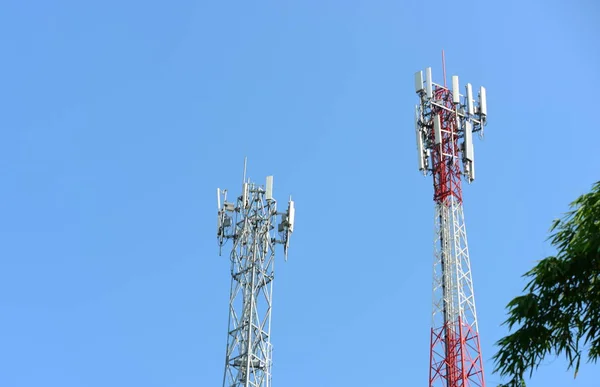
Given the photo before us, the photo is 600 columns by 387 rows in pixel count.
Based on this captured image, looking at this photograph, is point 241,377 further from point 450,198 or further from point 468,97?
point 468,97

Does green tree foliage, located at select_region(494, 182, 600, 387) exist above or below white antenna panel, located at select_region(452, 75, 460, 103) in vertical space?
below

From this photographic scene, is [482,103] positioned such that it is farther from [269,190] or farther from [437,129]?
[269,190]

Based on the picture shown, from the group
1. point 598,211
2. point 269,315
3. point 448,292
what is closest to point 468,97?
point 448,292

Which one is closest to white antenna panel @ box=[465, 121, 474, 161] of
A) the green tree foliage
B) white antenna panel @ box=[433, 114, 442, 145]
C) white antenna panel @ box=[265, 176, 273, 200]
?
white antenna panel @ box=[433, 114, 442, 145]

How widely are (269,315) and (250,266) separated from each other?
9.28 ft

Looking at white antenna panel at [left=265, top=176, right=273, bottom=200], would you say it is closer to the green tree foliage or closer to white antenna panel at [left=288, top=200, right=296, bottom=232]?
white antenna panel at [left=288, top=200, right=296, bottom=232]

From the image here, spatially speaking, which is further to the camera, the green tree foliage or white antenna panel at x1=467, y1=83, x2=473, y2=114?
white antenna panel at x1=467, y1=83, x2=473, y2=114

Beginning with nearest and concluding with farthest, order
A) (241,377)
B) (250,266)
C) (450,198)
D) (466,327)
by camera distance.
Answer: (241,377) < (250,266) < (466,327) < (450,198)

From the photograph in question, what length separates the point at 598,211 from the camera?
18.5m

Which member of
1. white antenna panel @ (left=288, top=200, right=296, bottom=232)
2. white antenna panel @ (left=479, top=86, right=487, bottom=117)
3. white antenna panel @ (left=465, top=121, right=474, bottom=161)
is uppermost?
white antenna panel @ (left=479, top=86, right=487, bottom=117)

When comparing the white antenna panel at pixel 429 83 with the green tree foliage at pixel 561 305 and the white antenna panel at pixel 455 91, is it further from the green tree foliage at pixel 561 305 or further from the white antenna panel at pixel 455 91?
the green tree foliage at pixel 561 305

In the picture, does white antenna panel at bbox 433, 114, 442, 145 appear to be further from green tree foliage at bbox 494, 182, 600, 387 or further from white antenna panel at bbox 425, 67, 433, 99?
green tree foliage at bbox 494, 182, 600, 387

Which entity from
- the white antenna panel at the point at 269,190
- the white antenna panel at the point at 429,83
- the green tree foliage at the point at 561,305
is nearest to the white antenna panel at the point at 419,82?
the white antenna panel at the point at 429,83

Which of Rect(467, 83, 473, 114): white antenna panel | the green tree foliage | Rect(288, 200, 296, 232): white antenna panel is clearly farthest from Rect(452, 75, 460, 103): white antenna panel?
the green tree foliage
